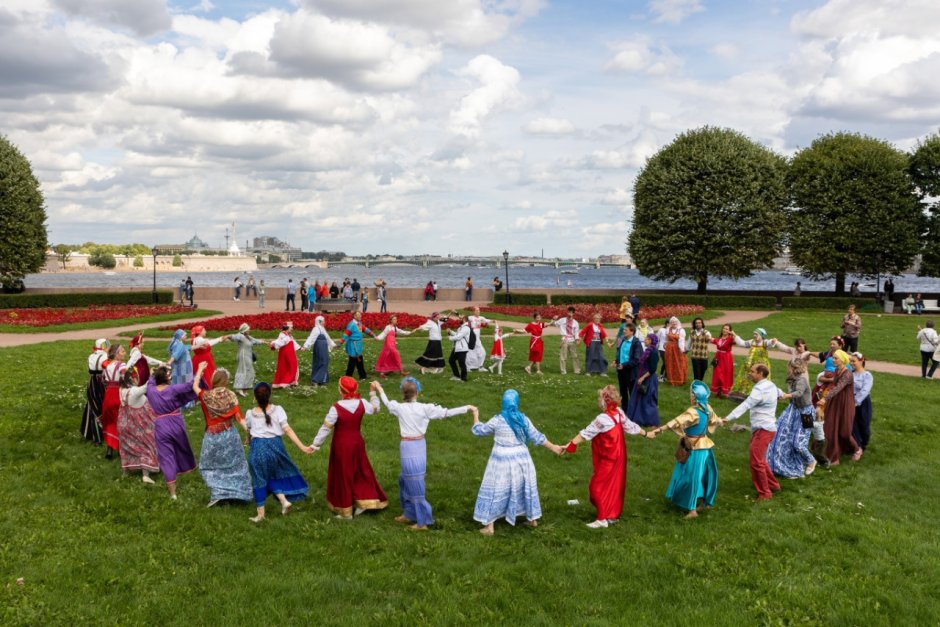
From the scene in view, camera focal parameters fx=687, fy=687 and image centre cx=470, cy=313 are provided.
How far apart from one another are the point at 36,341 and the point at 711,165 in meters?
42.1

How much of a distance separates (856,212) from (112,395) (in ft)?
160

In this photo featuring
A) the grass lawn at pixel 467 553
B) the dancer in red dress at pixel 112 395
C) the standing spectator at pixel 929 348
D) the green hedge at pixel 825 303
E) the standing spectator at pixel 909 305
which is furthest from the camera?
the green hedge at pixel 825 303

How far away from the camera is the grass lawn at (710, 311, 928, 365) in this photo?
2536cm

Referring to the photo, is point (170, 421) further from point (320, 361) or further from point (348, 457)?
point (320, 361)

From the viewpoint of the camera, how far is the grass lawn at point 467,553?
7043mm

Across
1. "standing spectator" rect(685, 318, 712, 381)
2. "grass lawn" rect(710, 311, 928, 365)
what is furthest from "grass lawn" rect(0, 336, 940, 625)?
"grass lawn" rect(710, 311, 928, 365)

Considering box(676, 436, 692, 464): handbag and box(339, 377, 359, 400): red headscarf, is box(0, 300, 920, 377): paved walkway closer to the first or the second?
box(676, 436, 692, 464): handbag

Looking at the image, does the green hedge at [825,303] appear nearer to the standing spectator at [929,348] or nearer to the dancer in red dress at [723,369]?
the standing spectator at [929,348]

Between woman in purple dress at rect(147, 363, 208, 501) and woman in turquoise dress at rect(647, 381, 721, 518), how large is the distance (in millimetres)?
6923

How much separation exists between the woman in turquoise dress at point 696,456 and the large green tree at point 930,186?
46.5m

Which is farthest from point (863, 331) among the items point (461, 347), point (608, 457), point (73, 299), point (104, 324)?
point (73, 299)

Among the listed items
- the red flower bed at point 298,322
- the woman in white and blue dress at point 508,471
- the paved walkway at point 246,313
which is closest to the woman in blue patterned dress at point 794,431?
the woman in white and blue dress at point 508,471

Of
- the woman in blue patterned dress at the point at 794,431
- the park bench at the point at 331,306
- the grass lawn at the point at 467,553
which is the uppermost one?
the park bench at the point at 331,306

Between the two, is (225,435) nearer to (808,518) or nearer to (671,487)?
(671,487)
